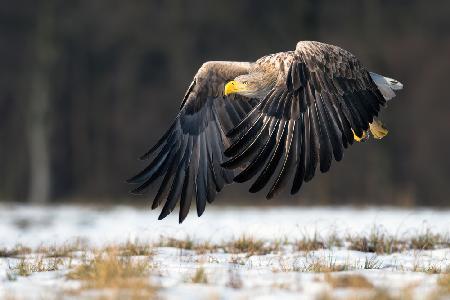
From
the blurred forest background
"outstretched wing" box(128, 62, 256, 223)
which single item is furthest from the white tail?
the blurred forest background

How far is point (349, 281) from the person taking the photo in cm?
448

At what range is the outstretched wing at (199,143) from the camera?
25.0 ft

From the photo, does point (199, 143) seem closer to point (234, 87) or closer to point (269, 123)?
point (234, 87)

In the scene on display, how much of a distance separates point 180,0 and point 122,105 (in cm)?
373

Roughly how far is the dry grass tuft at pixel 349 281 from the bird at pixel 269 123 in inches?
48.1

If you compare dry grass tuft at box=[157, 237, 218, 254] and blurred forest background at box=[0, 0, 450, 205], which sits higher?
blurred forest background at box=[0, 0, 450, 205]

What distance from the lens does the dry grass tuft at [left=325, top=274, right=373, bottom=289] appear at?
4353 millimetres

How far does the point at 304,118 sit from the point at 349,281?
2.07 meters

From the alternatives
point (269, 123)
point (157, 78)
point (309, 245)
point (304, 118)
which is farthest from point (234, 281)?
point (157, 78)

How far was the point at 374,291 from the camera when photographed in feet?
13.5

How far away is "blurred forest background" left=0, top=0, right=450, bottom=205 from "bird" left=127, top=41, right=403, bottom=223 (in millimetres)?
9484

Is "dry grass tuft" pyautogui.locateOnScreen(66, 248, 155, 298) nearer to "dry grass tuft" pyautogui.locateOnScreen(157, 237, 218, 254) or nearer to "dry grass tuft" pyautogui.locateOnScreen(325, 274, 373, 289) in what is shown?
"dry grass tuft" pyautogui.locateOnScreen(325, 274, 373, 289)

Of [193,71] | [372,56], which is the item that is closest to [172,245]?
[372,56]

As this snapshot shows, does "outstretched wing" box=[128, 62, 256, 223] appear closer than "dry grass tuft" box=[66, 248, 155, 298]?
No
